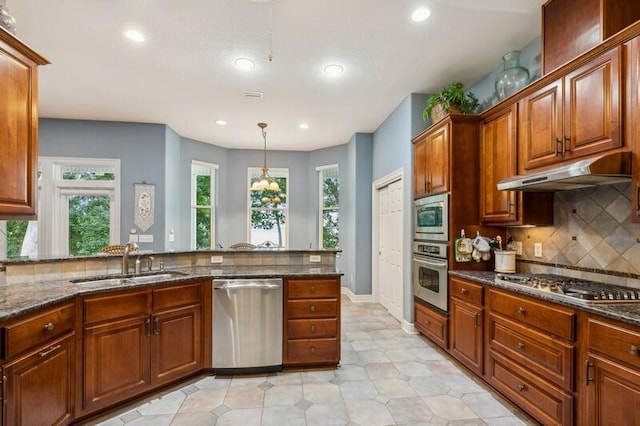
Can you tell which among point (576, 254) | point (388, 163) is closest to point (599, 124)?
point (576, 254)

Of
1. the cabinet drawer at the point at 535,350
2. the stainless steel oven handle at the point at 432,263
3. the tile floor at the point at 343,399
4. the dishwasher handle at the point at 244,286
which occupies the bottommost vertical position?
the tile floor at the point at 343,399

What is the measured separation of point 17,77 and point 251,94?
2440mm

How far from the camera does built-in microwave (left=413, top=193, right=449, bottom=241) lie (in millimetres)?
3238

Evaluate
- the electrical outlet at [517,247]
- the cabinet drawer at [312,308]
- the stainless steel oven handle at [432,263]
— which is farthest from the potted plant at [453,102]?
the cabinet drawer at [312,308]

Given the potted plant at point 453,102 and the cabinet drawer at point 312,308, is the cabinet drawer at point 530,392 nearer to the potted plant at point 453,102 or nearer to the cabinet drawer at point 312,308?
the cabinet drawer at point 312,308

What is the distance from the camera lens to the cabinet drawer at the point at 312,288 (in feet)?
9.39

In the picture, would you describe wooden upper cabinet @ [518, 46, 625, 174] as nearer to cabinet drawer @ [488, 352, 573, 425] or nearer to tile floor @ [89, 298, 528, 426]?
cabinet drawer @ [488, 352, 573, 425]

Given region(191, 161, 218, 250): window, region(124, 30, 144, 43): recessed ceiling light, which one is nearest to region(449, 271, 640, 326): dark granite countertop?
region(124, 30, 144, 43): recessed ceiling light

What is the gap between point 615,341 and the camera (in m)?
1.58

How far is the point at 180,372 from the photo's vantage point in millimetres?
2596

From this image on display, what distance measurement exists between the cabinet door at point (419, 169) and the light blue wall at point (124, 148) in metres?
3.85

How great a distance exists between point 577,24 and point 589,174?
1192 mm

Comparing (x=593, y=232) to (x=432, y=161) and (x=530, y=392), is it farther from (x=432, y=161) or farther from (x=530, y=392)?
(x=432, y=161)

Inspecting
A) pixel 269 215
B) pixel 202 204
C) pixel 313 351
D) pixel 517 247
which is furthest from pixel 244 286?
pixel 269 215
